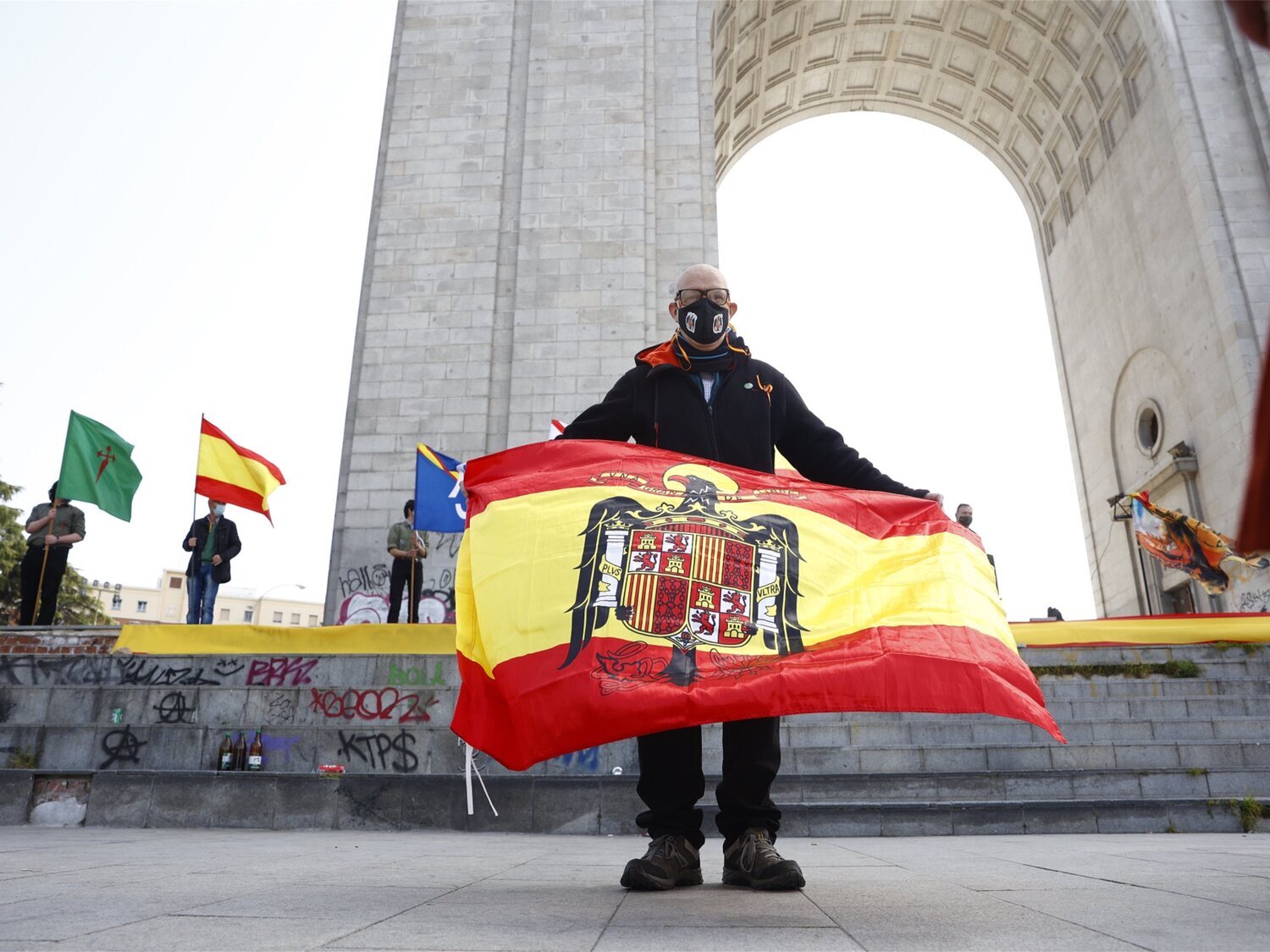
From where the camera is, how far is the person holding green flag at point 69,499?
39.0 feet

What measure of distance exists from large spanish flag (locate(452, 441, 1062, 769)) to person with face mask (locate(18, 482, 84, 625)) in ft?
32.0

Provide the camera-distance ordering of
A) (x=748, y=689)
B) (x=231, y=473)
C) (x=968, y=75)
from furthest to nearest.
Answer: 1. (x=968, y=75)
2. (x=231, y=473)
3. (x=748, y=689)

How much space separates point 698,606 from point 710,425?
1.06 metres

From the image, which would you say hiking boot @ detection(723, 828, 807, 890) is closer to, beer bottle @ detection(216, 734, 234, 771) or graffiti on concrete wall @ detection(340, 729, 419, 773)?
graffiti on concrete wall @ detection(340, 729, 419, 773)

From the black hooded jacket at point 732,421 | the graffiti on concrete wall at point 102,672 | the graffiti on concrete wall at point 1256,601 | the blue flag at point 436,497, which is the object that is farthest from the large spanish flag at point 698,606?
the graffiti on concrete wall at point 1256,601

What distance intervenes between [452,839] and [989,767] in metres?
4.79

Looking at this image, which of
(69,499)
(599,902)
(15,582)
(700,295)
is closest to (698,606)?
(599,902)

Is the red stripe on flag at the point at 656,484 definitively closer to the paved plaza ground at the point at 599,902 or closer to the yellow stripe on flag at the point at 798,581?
the yellow stripe on flag at the point at 798,581

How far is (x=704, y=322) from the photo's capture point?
449cm

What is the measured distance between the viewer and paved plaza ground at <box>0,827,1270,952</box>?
2334 mm

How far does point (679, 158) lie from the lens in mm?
18531

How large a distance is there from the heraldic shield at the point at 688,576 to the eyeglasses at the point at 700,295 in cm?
90

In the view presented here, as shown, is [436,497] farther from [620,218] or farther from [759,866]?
[759,866]

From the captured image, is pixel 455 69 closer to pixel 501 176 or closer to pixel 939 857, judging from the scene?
pixel 501 176
